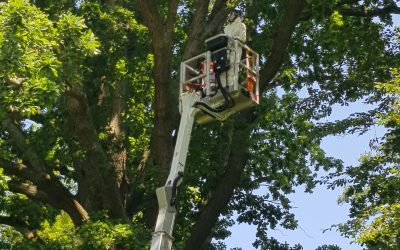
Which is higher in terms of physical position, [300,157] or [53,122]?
[300,157]

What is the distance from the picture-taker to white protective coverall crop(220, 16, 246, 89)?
9.89 m

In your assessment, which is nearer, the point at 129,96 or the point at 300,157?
the point at 129,96

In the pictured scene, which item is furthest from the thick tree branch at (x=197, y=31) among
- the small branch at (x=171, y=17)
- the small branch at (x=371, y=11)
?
the small branch at (x=371, y=11)

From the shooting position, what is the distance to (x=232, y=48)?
10141mm

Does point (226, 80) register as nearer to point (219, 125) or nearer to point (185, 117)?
point (185, 117)

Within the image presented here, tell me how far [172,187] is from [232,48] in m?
2.15

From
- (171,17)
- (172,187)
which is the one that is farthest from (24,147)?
(172,187)

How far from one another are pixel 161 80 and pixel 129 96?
3.87m

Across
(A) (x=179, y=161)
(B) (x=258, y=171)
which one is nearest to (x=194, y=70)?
(A) (x=179, y=161)

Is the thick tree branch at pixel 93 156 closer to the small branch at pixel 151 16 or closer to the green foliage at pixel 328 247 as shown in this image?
the small branch at pixel 151 16

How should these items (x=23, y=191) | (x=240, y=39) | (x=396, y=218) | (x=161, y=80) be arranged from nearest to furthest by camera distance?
(x=240, y=39) < (x=396, y=218) < (x=161, y=80) < (x=23, y=191)

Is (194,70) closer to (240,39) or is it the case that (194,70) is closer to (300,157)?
(240,39)

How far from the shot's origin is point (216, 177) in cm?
1816

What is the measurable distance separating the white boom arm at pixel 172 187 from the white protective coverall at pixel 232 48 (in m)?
0.44
